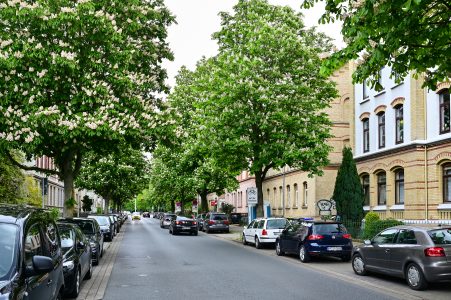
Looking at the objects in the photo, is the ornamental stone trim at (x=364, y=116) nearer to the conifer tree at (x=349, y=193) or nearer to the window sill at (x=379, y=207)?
the conifer tree at (x=349, y=193)

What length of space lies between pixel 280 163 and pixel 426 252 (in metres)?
13.3

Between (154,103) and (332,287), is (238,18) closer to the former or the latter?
(154,103)

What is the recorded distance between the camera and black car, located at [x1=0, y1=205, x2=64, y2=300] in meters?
5.72

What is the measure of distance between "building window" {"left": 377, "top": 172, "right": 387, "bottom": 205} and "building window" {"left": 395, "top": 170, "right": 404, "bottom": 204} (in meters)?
1.21

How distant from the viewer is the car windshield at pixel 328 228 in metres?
18.2

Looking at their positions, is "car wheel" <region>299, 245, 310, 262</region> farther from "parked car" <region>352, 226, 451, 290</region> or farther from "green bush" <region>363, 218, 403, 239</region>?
"green bush" <region>363, 218, 403, 239</region>

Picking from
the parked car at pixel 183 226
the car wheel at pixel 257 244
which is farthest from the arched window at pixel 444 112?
the parked car at pixel 183 226

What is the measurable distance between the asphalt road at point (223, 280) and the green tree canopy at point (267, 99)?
7.08m

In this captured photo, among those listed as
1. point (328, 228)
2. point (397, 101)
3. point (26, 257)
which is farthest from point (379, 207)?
point (26, 257)

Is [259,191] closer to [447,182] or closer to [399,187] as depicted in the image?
[399,187]

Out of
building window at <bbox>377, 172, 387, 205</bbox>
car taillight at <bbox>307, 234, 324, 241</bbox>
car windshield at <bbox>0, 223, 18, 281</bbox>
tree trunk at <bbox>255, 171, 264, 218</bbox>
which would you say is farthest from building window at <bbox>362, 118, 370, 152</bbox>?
car windshield at <bbox>0, 223, 18, 281</bbox>

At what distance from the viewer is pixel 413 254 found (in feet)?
39.9

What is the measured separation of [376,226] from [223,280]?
11.0 m

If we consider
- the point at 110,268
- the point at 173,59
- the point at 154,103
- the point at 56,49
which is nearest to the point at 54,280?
the point at 110,268
